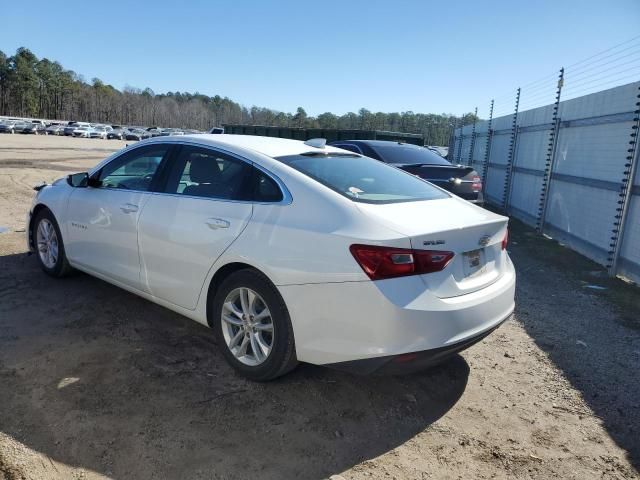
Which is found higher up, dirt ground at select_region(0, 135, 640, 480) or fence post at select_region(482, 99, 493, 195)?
fence post at select_region(482, 99, 493, 195)

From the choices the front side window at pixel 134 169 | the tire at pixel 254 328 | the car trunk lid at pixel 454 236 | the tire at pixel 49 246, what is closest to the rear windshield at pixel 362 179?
the car trunk lid at pixel 454 236

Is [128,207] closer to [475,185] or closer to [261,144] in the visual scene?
[261,144]

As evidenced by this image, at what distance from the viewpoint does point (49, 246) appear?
531 cm

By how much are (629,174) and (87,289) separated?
22.1 ft

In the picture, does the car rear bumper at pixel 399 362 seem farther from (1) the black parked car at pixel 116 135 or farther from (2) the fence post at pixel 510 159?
(1) the black parked car at pixel 116 135

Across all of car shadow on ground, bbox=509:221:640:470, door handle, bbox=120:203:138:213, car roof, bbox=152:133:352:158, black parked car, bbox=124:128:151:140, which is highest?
car roof, bbox=152:133:352:158

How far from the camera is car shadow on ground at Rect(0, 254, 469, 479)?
2.62 m

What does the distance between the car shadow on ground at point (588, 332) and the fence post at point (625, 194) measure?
296 mm

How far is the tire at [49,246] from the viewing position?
5.10m

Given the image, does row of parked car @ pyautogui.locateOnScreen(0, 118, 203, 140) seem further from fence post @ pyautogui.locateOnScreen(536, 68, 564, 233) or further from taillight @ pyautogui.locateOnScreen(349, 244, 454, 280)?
taillight @ pyautogui.locateOnScreen(349, 244, 454, 280)

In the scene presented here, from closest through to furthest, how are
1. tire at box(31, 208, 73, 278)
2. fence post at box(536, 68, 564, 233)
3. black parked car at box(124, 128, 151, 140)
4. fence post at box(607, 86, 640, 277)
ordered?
1. tire at box(31, 208, 73, 278)
2. fence post at box(607, 86, 640, 277)
3. fence post at box(536, 68, 564, 233)
4. black parked car at box(124, 128, 151, 140)

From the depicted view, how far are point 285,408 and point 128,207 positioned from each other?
2195 millimetres

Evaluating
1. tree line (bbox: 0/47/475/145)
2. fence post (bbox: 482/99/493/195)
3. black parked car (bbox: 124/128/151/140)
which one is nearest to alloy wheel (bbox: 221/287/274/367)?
fence post (bbox: 482/99/493/195)

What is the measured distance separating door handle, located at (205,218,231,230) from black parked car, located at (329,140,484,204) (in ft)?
17.5
